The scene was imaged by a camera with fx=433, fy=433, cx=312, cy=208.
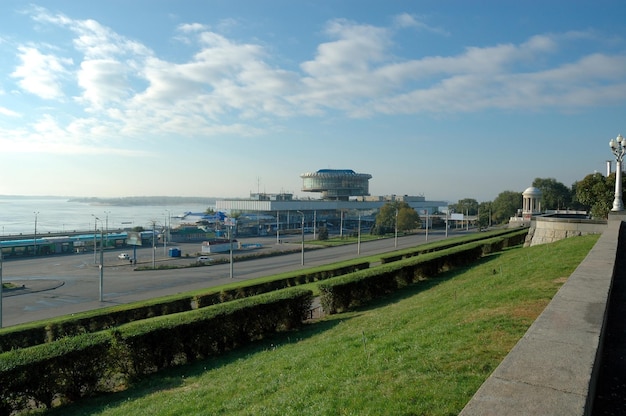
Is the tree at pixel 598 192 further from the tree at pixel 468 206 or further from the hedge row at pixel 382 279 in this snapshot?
the tree at pixel 468 206

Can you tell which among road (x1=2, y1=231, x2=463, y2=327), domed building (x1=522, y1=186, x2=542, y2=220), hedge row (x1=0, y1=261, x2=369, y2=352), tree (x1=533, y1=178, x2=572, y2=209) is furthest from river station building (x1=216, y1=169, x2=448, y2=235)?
hedge row (x1=0, y1=261, x2=369, y2=352)

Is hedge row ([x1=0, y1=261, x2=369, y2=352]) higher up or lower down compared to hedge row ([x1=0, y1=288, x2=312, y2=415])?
lower down

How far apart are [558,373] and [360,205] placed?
109m

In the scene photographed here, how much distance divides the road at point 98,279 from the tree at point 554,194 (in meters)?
50.6

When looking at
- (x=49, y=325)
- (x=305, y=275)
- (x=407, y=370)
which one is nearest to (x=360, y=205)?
(x=305, y=275)

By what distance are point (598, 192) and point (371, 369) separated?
37367 mm

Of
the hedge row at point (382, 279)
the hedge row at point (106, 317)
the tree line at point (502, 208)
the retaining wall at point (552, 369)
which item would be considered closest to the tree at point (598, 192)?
the hedge row at point (382, 279)

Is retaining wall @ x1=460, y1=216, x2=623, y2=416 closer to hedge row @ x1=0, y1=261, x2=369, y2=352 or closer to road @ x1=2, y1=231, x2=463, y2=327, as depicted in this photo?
hedge row @ x1=0, y1=261, x2=369, y2=352

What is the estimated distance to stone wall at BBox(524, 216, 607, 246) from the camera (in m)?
21.5

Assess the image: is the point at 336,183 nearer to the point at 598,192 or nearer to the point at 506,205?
the point at 506,205

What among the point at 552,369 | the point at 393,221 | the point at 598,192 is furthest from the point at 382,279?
the point at 393,221

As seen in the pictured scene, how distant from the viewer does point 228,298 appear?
2047 cm

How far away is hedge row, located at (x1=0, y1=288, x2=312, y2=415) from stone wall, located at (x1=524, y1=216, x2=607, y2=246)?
54.2ft

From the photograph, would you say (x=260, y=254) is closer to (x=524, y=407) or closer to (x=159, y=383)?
(x=159, y=383)
